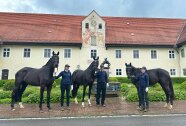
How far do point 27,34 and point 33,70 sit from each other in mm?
23328

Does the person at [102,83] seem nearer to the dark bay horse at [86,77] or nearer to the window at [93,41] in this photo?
the dark bay horse at [86,77]

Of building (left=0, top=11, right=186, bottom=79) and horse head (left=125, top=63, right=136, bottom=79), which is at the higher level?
building (left=0, top=11, right=186, bottom=79)

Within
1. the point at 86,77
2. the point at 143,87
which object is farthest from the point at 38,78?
the point at 143,87

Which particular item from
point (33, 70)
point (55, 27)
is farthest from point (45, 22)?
point (33, 70)

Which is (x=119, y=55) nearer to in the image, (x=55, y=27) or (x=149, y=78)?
(x=55, y=27)

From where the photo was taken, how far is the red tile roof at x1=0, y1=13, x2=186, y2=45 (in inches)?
1309

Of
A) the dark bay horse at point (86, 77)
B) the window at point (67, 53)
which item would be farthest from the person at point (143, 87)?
the window at point (67, 53)

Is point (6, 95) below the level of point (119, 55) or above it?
below

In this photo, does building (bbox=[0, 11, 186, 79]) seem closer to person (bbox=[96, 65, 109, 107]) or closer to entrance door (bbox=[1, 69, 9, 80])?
entrance door (bbox=[1, 69, 9, 80])

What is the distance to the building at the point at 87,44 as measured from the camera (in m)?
32.6

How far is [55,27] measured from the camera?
36.3m

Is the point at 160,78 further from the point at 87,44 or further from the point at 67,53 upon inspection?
the point at 67,53

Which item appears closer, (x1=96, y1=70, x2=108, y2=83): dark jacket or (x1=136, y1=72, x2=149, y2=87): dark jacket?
(x1=136, y1=72, x2=149, y2=87): dark jacket

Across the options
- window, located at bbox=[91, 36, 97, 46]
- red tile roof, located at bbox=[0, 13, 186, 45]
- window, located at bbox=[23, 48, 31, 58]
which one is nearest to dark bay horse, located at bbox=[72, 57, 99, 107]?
red tile roof, located at bbox=[0, 13, 186, 45]
